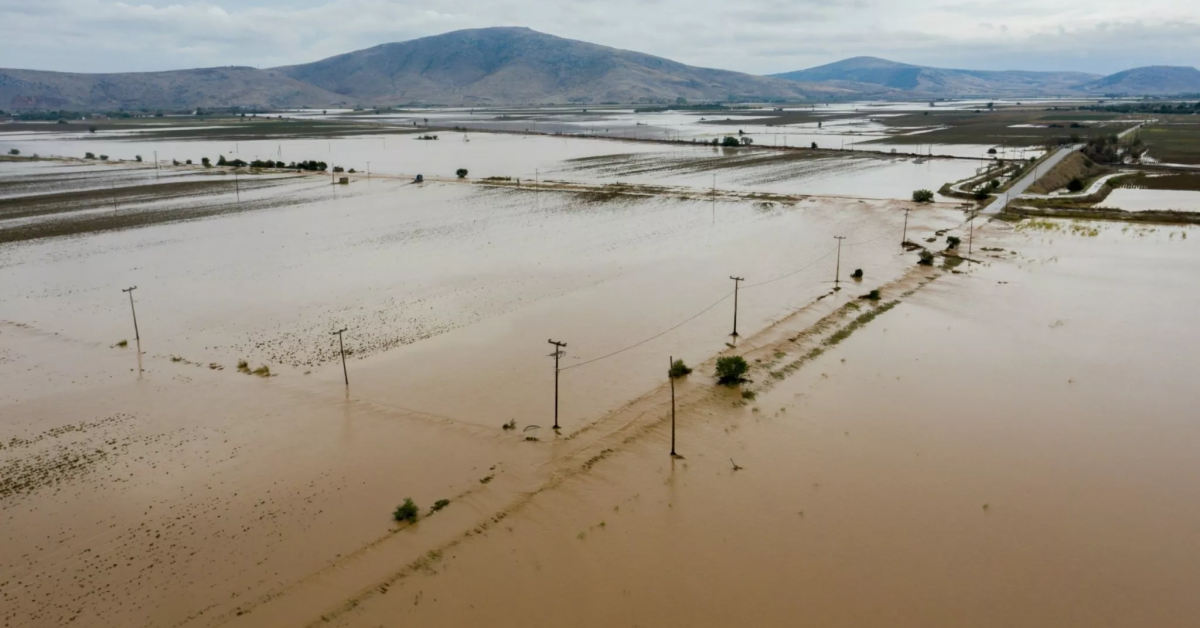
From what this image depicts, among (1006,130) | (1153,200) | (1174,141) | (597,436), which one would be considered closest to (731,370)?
(597,436)

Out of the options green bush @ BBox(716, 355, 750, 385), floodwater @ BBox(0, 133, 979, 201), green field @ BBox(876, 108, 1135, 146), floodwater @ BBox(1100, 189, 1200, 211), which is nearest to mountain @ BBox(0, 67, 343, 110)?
floodwater @ BBox(0, 133, 979, 201)

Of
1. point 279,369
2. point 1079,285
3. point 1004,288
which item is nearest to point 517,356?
point 279,369

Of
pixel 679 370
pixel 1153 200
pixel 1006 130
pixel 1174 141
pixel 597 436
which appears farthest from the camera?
pixel 1006 130

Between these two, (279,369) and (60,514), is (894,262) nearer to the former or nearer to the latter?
(279,369)

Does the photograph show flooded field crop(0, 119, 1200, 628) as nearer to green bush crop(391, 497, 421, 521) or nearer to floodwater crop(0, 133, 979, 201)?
green bush crop(391, 497, 421, 521)

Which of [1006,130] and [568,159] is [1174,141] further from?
[568,159]

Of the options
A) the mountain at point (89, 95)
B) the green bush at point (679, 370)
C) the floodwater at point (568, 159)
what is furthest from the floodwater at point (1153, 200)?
the mountain at point (89, 95)

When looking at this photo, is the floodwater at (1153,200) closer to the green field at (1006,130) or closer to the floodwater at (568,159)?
the floodwater at (568,159)
